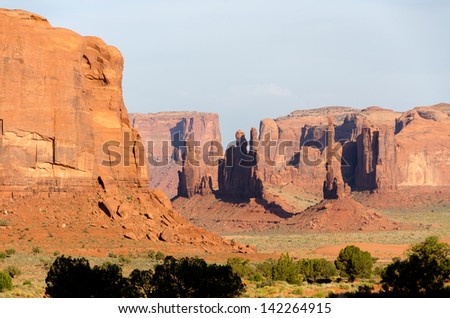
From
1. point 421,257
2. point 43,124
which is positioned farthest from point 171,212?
point 421,257

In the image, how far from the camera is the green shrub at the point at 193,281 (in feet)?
139

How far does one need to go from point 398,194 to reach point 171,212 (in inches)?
4620

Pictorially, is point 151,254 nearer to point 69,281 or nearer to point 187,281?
point 69,281

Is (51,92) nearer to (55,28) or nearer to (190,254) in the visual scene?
(55,28)

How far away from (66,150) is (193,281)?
3123cm

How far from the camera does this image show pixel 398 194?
192 meters

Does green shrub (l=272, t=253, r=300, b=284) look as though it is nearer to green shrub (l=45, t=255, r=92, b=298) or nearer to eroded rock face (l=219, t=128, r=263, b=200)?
green shrub (l=45, t=255, r=92, b=298)

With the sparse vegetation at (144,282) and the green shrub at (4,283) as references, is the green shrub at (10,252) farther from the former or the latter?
the sparse vegetation at (144,282)

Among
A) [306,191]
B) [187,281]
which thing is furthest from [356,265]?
[306,191]

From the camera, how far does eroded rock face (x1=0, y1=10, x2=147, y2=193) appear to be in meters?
69.9

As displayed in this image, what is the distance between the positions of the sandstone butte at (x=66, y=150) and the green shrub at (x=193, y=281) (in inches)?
1022

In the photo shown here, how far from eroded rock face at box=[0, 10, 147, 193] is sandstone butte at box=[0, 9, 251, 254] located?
0.07 meters

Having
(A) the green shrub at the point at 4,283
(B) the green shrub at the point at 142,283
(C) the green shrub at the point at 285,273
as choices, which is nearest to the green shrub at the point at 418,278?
(B) the green shrub at the point at 142,283

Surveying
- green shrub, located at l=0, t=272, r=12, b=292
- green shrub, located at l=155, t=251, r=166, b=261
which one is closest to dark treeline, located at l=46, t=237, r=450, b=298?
green shrub, located at l=0, t=272, r=12, b=292
